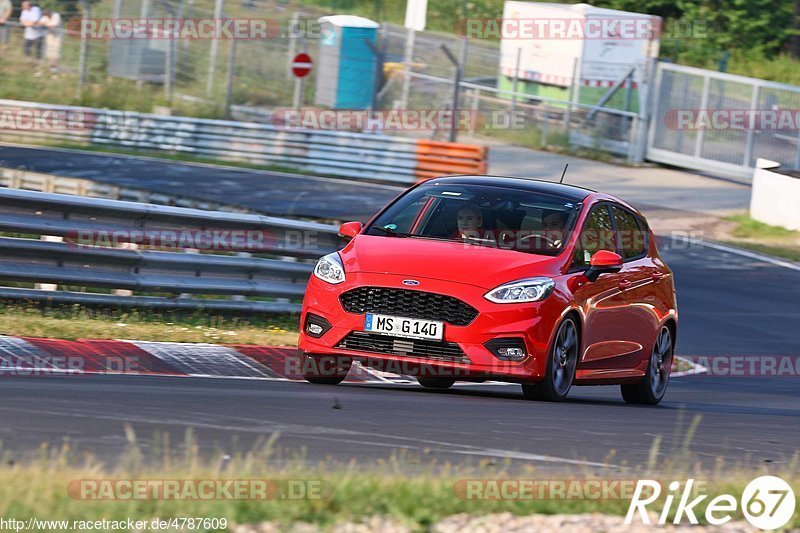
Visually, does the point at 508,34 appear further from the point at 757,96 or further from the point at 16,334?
the point at 16,334

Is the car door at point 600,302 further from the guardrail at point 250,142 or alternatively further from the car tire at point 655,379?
the guardrail at point 250,142

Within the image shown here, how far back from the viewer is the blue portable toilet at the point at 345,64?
3061 centimetres

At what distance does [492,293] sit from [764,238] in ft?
52.8

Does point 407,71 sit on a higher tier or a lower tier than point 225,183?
higher

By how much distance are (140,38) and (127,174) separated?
8.08m

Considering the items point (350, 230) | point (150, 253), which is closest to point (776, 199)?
point (150, 253)

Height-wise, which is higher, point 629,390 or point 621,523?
point 621,523

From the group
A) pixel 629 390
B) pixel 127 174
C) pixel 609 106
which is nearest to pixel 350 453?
pixel 629 390

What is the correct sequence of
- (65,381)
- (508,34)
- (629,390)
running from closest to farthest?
(65,381)
(629,390)
(508,34)

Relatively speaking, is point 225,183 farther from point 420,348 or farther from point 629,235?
A: point 420,348

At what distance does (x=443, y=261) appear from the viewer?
9.45 meters

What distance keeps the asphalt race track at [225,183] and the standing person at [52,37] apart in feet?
11.6

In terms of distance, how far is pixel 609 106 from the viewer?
33.9m
